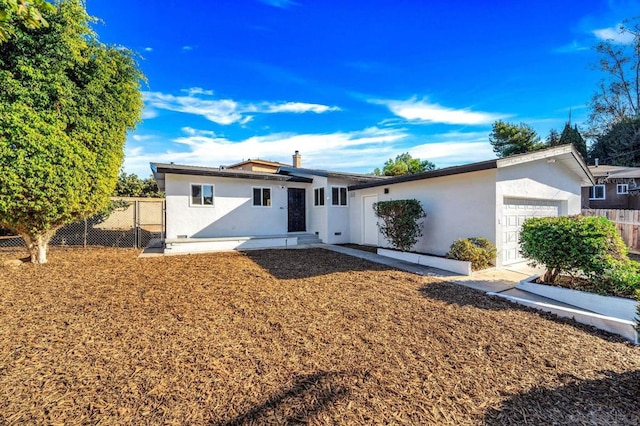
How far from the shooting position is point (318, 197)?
13.4 m

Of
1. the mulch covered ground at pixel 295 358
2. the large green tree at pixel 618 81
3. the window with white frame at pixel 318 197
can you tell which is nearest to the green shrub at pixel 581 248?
the mulch covered ground at pixel 295 358

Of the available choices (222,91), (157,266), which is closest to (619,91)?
(222,91)

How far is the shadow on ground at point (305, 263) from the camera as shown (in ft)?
23.6

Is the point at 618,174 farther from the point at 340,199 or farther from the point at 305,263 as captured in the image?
the point at 305,263

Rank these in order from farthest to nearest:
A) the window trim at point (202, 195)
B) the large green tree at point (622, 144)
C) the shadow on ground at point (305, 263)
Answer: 1. the large green tree at point (622, 144)
2. the window trim at point (202, 195)
3. the shadow on ground at point (305, 263)

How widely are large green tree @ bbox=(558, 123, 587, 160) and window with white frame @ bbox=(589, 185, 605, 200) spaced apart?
1237 centimetres

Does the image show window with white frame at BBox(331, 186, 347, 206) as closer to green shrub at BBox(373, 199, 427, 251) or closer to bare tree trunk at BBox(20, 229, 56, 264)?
green shrub at BBox(373, 199, 427, 251)

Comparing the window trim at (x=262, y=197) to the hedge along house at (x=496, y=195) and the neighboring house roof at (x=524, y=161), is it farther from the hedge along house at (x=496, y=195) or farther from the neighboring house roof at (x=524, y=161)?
the hedge along house at (x=496, y=195)

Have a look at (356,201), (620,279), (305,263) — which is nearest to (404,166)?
(356,201)

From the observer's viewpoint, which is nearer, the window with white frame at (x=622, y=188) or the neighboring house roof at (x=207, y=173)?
the neighboring house roof at (x=207, y=173)

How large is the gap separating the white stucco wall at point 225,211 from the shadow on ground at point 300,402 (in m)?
10.1

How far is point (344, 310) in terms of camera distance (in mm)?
4680

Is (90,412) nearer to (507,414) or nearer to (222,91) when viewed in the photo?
(507,414)

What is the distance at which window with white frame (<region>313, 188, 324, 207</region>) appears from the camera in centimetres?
1308
